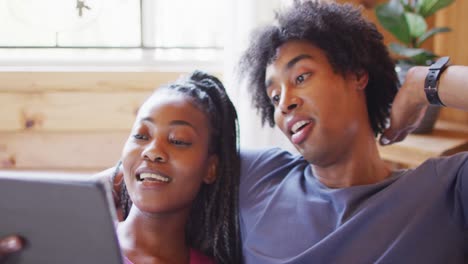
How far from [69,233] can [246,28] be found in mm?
1089

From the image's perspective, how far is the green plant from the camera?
176 centimetres

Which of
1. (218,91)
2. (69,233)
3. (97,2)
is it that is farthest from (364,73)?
(97,2)

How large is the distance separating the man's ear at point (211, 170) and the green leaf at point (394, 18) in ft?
2.60

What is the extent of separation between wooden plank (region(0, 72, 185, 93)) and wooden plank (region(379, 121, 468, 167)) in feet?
2.47

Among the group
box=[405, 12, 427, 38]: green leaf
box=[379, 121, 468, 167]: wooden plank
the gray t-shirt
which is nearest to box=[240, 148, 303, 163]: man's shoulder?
the gray t-shirt

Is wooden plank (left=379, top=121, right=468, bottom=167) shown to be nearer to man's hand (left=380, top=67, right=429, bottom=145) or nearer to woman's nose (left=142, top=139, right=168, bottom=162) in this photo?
man's hand (left=380, top=67, right=429, bottom=145)

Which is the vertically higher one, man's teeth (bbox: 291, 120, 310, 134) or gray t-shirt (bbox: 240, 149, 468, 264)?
man's teeth (bbox: 291, 120, 310, 134)

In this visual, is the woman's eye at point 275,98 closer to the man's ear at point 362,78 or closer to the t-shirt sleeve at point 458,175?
the man's ear at point 362,78

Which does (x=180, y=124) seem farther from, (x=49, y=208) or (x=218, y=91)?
(x=49, y=208)

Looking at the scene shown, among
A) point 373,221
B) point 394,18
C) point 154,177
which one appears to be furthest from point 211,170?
point 394,18

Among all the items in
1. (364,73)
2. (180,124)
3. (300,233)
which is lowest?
(300,233)

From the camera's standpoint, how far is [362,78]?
127cm

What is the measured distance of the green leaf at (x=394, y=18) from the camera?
1763 millimetres

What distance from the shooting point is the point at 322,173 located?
4.11ft
